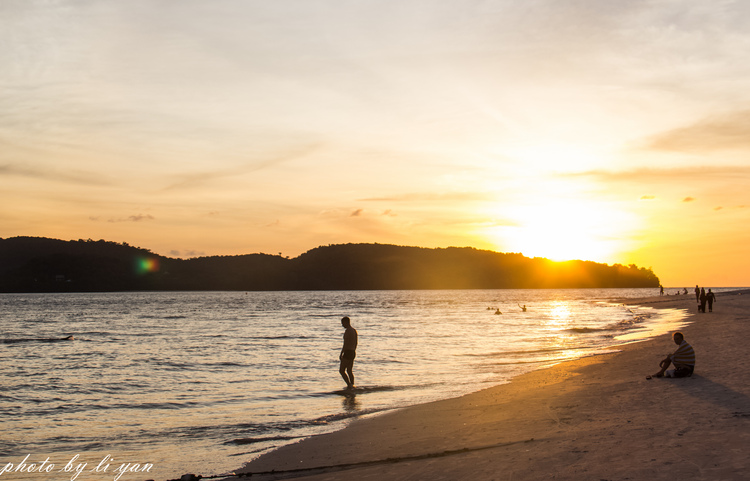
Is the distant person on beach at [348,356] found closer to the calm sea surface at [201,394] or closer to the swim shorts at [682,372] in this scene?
the calm sea surface at [201,394]

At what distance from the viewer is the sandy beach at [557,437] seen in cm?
678

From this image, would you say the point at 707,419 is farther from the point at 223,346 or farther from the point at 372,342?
the point at 223,346

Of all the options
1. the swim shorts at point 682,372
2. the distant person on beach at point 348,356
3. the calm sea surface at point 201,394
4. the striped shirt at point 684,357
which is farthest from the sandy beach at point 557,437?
the distant person on beach at point 348,356

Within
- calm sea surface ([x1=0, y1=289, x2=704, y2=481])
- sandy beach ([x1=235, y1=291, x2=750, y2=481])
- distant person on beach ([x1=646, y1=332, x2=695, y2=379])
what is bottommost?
calm sea surface ([x1=0, y1=289, x2=704, y2=481])

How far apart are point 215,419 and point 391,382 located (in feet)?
21.9

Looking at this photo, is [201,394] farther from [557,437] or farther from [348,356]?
[557,437]

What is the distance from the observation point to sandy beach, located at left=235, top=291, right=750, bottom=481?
6781 mm

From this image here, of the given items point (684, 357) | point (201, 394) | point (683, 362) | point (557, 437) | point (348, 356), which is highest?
point (684, 357)

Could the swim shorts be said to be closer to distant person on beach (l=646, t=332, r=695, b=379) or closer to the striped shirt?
distant person on beach (l=646, t=332, r=695, b=379)

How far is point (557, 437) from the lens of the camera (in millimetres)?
8516

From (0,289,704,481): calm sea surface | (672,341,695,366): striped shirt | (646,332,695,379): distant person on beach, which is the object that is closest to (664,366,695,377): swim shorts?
(646,332,695,379): distant person on beach

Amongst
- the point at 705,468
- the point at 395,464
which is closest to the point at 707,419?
the point at 705,468

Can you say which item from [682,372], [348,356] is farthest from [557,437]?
[348,356]

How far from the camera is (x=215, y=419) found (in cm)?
1291
